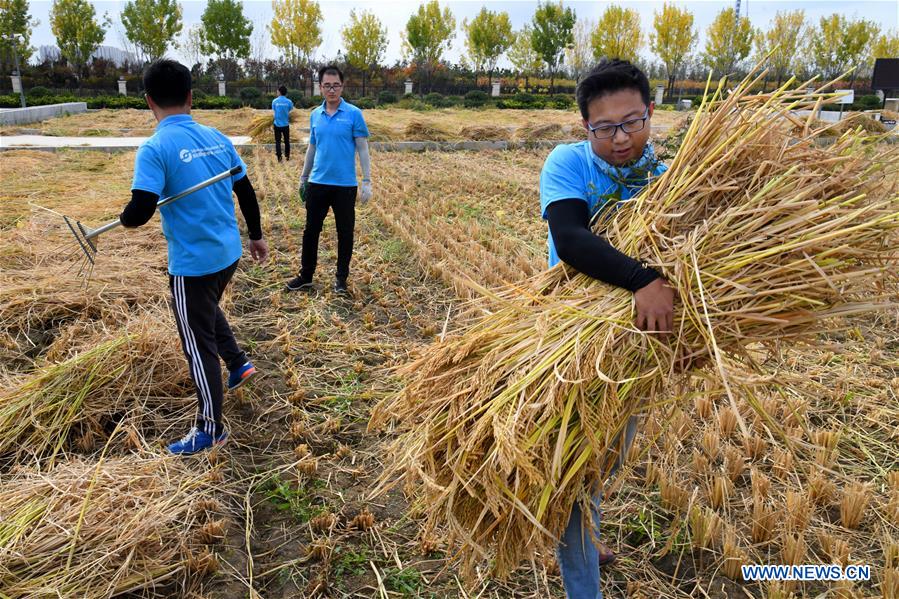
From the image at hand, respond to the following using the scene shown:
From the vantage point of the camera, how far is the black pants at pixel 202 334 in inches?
121

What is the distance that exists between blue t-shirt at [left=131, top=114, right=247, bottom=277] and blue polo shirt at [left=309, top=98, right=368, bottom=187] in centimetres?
227

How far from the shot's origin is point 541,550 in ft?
5.84

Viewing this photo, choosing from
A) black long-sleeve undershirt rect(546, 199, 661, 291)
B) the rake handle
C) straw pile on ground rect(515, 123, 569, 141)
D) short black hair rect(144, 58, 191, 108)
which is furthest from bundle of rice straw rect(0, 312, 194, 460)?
straw pile on ground rect(515, 123, 569, 141)

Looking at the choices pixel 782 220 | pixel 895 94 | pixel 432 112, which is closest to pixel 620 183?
pixel 782 220

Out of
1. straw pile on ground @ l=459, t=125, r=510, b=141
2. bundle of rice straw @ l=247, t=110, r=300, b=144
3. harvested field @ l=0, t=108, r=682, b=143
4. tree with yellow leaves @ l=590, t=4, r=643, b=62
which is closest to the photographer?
bundle of rice straw @ l=247, t=110, r=300, b=144

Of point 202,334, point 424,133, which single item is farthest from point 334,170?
point 424,133

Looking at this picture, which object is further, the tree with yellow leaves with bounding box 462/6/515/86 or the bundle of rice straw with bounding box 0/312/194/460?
the tree with yellow leaves with bounding box 462/6/515/86

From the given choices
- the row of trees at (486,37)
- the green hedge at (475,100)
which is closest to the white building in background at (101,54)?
the row of trees at (486,37)

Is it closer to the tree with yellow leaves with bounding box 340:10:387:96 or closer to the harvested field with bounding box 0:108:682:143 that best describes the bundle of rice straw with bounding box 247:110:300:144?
the harvested field with bounding box 0:108:682:143

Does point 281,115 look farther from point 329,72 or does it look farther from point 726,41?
point 726,41

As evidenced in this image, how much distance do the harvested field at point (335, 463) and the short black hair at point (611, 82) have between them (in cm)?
78

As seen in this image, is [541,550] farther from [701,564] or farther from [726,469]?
[726,469]

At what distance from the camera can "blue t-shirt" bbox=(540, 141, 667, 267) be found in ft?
6.29

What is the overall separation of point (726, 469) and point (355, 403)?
2138mm
